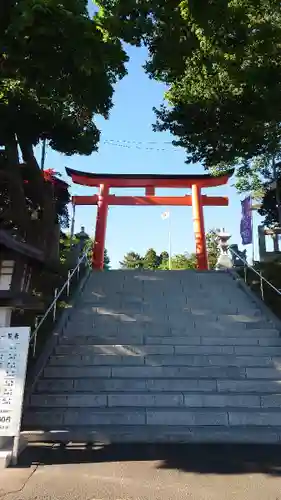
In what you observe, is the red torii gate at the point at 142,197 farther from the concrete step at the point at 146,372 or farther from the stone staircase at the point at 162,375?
the concrete step at the point at 146,372

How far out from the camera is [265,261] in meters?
13.3

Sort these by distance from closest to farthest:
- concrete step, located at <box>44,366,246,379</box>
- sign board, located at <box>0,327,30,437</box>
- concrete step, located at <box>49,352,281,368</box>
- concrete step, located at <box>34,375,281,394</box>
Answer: sign board, located at <box>0,327,30,437</box> < concrete step, located at <box>34,375,281,394</box> < concrete step, located at <box>44,366,246,379</box> < concrete step, located at <box>49,352,281,368</box>

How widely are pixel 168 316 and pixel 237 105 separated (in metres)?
5.44

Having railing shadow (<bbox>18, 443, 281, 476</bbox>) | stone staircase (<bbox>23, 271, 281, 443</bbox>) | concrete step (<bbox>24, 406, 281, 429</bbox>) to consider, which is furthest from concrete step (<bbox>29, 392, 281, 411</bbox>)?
railing shadow (<bbox>18, 443, 281, 476</bbox>)

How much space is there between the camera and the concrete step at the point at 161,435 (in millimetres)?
5215

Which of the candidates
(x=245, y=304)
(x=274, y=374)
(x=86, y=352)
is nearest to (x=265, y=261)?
(x=245, y=304)

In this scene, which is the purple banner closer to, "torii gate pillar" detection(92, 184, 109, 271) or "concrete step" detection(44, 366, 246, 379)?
"torii gate pillar" detection(92, 184, 109, 271)

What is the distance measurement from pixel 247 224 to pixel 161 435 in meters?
10.9

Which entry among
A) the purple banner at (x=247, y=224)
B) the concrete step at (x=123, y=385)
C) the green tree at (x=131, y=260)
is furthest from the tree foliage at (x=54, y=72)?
the green tree at (x=131, y=260)

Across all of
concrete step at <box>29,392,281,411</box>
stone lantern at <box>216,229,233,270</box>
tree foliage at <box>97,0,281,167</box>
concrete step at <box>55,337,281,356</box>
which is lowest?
concrete step at <box>29,392,281,411</box>

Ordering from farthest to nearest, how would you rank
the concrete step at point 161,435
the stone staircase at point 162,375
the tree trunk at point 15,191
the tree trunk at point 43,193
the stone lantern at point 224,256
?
the stone lantern at point 224,256 < the tree trunk at point 43,193 < the tree trunk at point 15,191 < the stone staircase at point 162,375 < the concrete step at point 161,435

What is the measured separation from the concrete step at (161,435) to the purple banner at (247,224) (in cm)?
1012

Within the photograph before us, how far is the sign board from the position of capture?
4723 mm

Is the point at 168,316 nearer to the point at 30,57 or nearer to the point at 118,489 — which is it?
the point at 118,489
